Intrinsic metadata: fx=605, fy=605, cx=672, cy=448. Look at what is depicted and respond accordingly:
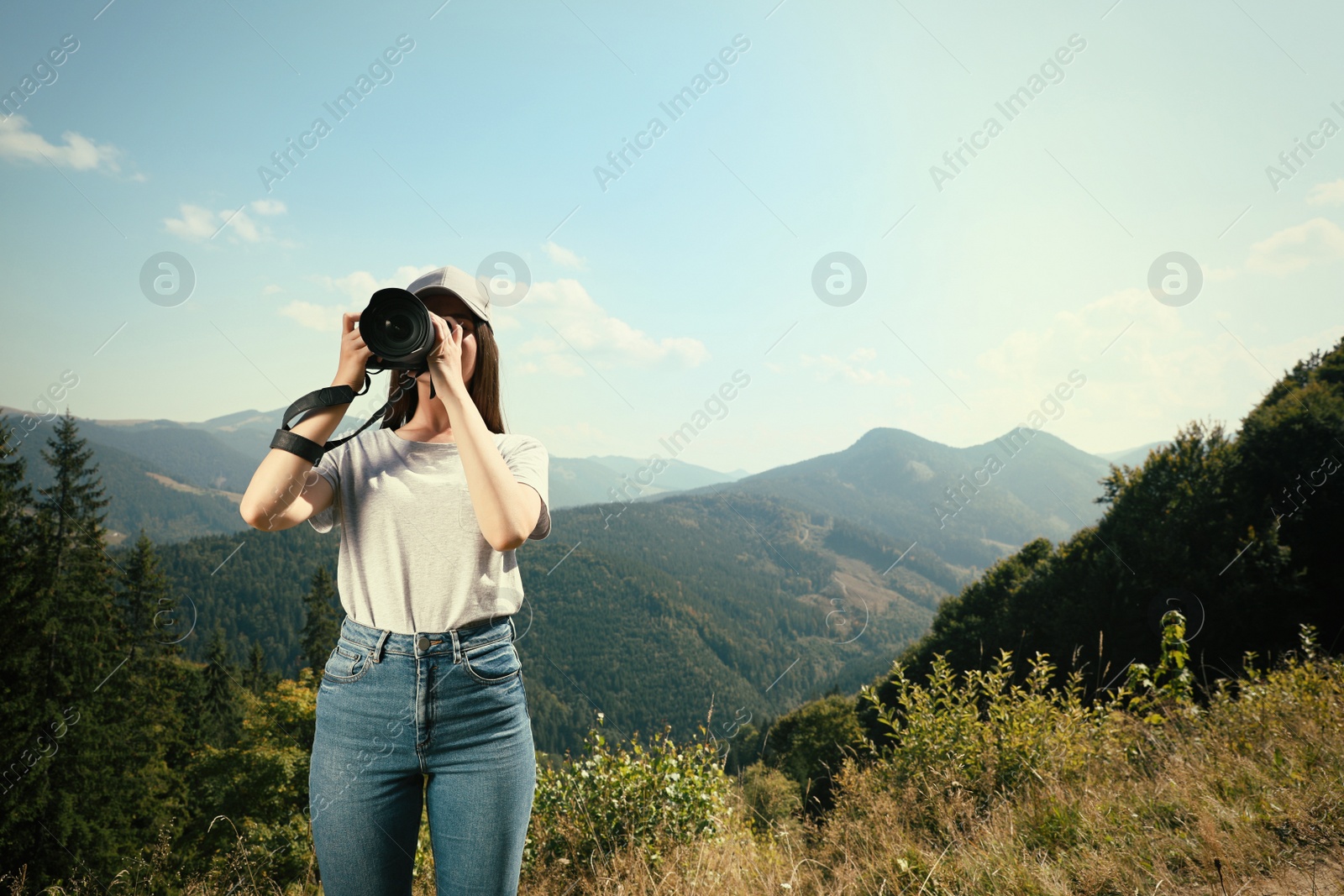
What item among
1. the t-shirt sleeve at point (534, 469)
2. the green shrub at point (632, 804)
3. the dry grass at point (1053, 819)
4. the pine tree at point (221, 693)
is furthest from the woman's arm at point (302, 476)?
the pine tree at point (221, 693)

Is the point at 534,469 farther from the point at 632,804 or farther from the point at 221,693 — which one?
the point at 221,693

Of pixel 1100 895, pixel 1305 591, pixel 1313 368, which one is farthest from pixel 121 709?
pixel 1313 368

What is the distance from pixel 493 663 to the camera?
57.5 inches

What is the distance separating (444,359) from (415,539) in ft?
1.46

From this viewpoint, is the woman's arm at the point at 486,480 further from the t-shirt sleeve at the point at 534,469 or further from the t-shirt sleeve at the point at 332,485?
the t-shirt sleeve at the point at 332,485

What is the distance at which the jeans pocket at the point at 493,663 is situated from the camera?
4.68ft

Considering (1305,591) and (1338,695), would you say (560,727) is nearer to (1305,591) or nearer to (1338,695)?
(1305,591)

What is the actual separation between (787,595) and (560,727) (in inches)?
4404

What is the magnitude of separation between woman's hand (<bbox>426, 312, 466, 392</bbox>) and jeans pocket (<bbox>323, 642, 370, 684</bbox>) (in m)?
0.67

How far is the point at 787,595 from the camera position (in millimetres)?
187250

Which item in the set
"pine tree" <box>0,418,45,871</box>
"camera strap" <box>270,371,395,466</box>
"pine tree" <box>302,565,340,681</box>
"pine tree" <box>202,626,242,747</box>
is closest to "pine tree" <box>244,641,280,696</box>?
"pine tree" <box>202,626,242,747</box>

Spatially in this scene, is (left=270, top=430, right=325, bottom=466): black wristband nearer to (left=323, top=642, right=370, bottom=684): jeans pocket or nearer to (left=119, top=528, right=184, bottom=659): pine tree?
(left=323, top=642, right=370, bottom=684): jeans pocket

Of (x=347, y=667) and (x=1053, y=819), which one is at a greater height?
(x=1053, y=819)

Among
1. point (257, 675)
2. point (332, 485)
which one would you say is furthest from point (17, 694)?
point (257, 675)
